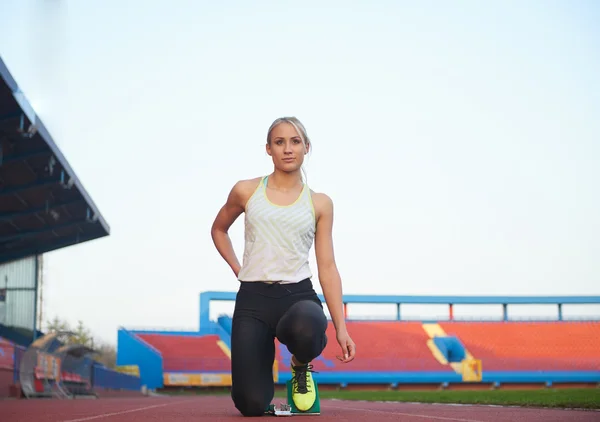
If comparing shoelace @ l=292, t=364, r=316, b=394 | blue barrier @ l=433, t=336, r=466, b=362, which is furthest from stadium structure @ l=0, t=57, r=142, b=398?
blue barrier @ l=433, t=336, r=466, b=362

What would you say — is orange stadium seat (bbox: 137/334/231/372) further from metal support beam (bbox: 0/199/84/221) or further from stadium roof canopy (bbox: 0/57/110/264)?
metal support beam (bbox: 0/199/84/221)

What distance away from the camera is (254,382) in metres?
5.51

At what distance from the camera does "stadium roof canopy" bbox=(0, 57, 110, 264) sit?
1931 cm

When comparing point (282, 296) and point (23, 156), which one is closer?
point (282, 296)

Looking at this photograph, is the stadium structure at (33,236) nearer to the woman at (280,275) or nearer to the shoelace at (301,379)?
the woman at (280,275)

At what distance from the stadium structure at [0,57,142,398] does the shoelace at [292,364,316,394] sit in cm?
1234

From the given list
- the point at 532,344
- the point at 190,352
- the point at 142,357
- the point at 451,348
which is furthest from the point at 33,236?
the point at 532,344

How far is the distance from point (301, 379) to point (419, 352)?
46419 millimetres

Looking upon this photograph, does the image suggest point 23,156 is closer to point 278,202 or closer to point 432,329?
point 278,202

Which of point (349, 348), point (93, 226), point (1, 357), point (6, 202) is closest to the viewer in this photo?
point (349, 348)

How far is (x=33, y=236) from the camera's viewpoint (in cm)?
3192

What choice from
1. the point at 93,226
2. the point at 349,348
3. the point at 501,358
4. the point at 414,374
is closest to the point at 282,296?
the point at 349,348

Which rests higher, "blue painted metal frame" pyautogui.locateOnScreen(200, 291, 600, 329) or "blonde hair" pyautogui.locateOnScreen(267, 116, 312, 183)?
"blonde hair" pyautogui.locateOnScreen(267, 116, 312, 183)

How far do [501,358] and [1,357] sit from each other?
120ft
